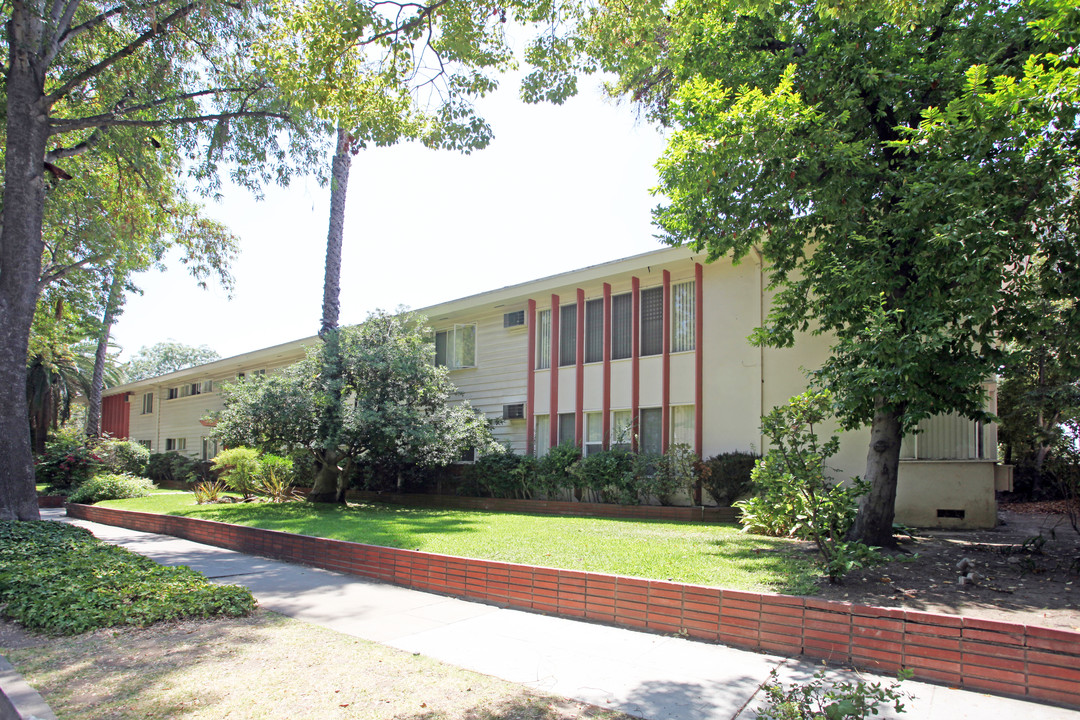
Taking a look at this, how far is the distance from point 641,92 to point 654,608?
10.1 meters

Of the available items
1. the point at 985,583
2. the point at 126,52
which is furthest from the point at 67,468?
the point at 985,583

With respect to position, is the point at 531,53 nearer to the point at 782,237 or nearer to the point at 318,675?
the point at 782,237

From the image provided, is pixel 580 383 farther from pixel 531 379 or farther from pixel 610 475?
pixel 610 475

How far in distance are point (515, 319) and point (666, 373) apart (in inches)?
198

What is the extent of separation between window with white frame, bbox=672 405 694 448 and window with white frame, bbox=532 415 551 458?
361 centimetres

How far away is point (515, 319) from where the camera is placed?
18.5 metres

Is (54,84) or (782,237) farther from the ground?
(54,84)

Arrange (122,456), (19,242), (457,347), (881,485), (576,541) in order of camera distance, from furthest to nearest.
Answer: (122,456)
(457,347)
(19,242)
(576,541)
(881,485)

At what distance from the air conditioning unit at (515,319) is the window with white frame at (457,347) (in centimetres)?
153

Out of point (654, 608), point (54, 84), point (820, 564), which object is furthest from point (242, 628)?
point (54, 84)

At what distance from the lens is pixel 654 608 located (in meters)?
5.76

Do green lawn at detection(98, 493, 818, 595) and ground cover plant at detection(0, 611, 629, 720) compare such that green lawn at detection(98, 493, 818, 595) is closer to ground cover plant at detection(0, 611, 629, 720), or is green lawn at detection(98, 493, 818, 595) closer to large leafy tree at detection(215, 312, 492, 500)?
large leafy tree at detection(215, 312, 492, 500)

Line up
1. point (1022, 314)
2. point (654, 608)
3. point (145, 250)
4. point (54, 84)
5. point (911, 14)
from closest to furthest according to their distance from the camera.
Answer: point (654, 608) < point (911, 14) < point (1022, 314) < point (54, 84) < point (145, 250)

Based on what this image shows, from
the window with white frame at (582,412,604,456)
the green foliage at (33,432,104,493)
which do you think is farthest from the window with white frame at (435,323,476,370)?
the green foliage at (33,432,104,493)
